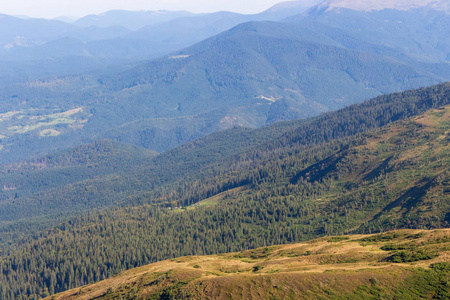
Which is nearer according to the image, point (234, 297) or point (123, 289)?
point (234, 297)

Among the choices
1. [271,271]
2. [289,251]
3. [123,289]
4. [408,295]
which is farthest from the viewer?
[289,251]

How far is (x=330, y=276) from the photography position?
10125cm

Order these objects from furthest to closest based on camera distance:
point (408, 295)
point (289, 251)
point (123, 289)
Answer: point (289, 251), point (123, 289), point (408, 295)

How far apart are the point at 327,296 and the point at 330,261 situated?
24.4 m

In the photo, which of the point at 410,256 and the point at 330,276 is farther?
the point at 410,256

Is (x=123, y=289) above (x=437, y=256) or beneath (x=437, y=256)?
beneath

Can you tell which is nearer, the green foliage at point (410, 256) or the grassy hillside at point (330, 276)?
the grassy hillside at point (330, 276)

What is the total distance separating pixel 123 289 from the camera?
134 m

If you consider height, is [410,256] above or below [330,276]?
below

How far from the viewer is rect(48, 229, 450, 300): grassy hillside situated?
97.3 m

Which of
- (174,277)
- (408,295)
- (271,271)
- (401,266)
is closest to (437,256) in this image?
(401,266)

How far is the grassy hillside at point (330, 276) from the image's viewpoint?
97.3m

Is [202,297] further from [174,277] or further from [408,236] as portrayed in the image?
[408,236]

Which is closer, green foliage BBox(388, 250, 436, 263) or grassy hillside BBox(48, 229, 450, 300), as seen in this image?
grassy hillside BBox(48, 229, 450, 300)
